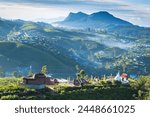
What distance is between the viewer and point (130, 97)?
6184 cm

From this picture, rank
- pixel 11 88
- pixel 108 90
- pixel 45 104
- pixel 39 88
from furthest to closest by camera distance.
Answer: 1. pixel 108 90
2. pixel 39 88
3. pixel 11 88
4. pixel 45 104

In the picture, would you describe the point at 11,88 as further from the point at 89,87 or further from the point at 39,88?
the point at 89,87

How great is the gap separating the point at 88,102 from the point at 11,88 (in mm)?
36353

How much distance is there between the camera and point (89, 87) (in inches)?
2499

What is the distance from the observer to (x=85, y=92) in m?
59.5

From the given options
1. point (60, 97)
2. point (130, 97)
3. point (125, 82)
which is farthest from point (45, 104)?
point (125, 82)

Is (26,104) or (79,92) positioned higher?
(26,104)

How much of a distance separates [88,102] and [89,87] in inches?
1750

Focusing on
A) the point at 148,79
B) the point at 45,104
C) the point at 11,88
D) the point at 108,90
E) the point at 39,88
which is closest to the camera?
the point at 45,104

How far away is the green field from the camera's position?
170 feet

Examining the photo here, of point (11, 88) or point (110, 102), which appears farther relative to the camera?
point (11, 88)

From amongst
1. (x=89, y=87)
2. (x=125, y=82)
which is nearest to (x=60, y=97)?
(x=89, y=87)

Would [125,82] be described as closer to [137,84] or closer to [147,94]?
[137,84]

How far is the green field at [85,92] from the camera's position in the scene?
2041 inches
